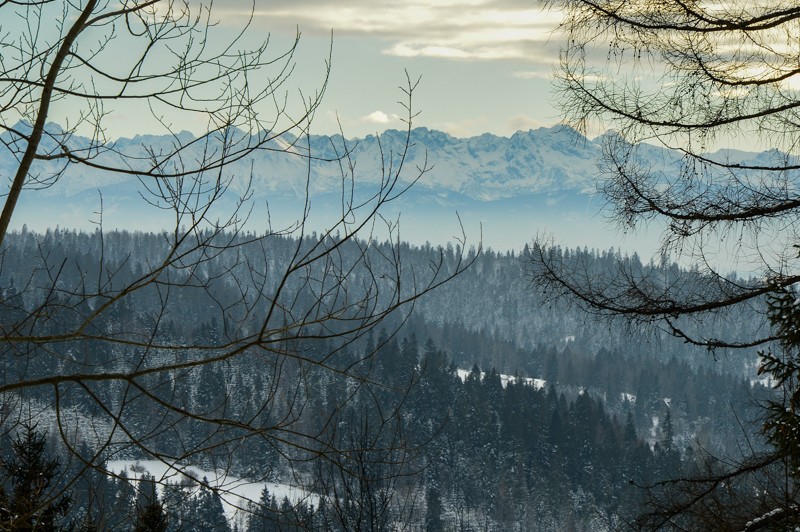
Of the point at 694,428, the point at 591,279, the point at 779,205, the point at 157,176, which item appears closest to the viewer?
the point at 157,176

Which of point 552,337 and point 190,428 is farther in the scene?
point 552,337

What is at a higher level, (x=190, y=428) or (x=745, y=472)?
(x=745, y=472)

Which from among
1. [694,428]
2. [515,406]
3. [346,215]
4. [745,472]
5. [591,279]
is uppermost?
[346,215]

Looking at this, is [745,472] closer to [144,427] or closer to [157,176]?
[157,176]

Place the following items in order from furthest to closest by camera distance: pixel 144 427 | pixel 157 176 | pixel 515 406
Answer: pixel 515 406
pixel 144 427
pixel 157 176

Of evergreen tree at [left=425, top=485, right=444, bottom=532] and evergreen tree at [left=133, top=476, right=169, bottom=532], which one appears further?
evergreen tree at [left=425, top=485, right=444, bottom=532]

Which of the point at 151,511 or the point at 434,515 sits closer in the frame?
the point at 151,511

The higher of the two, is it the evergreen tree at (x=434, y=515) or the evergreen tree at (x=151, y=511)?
the evergreen tree at (x=151, y=511)

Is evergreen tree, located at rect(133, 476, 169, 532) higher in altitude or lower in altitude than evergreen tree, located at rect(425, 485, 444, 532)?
higher

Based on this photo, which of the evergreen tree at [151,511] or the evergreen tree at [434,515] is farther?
the evergreen tree at [434,515]

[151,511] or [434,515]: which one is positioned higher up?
[151,511]

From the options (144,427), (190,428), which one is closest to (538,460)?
(190,428)

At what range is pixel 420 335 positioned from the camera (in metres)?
134

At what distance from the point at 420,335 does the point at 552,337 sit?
43.8 m
